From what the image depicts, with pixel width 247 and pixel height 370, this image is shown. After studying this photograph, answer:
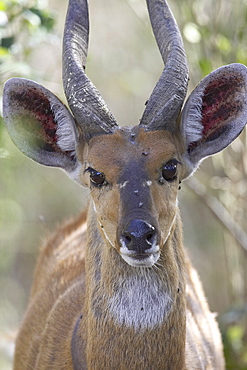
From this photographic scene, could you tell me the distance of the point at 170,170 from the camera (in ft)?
15.4

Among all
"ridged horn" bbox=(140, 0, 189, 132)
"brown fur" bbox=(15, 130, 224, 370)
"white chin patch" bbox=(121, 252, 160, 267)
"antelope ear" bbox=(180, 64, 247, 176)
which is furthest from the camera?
"antelope ear" bbox=(180, 64, 247, 176)

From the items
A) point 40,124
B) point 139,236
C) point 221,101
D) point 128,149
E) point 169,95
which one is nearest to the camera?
point 139,236

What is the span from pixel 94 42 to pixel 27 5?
6567 millimetres

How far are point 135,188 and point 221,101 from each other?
1022 millimetres

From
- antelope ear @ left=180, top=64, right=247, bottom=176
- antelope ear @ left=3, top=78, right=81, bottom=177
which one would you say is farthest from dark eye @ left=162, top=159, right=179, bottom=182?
antelope ear @ left=3, top=78, right=81, bottom=177

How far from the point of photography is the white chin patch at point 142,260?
439 cm

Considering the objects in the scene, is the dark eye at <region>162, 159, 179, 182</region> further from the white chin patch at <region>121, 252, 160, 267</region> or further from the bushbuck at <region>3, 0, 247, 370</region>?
the white chin patch at <region>121, 252, 160, 267</region>

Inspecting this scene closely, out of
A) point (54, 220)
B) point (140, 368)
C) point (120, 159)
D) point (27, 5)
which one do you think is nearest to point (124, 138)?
point (120, 159)

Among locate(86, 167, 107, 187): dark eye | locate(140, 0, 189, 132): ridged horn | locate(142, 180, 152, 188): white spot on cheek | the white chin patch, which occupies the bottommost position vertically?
the white chin patch

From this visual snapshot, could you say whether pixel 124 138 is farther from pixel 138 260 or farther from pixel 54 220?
pixel 54 220

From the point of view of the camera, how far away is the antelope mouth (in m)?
4.38

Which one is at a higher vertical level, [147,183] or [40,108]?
[40,108]

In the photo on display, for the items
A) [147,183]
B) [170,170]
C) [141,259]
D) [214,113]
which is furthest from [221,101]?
[141,259]

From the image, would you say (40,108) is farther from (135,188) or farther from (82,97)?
(135,188)
